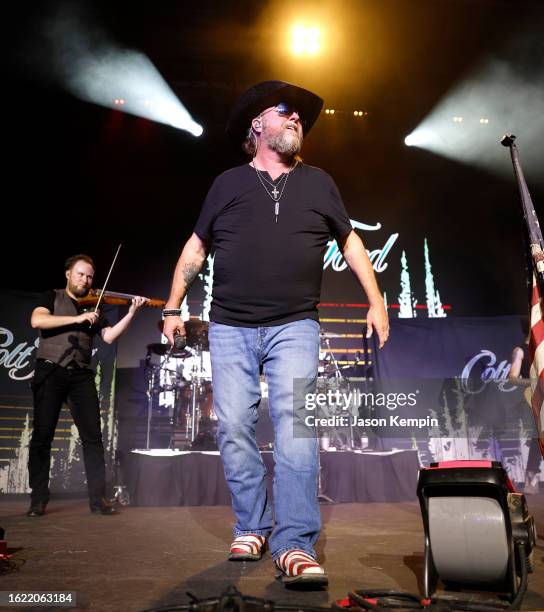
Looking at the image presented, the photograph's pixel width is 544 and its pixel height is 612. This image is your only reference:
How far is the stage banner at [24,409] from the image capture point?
6207 mm

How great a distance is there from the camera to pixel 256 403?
231 centimetres

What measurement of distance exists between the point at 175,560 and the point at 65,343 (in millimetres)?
2479

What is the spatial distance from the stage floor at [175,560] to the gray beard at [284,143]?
1799 millimetres

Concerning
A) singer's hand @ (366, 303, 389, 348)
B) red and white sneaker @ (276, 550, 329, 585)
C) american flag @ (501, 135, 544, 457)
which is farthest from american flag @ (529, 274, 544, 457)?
red and white sneaker @ (276, 550, 329, 585)

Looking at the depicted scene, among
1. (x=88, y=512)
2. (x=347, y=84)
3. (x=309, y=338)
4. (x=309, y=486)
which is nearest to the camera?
(x=309, y=486)

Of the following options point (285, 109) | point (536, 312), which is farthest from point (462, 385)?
point (285, 109)

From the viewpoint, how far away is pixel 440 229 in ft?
31.7

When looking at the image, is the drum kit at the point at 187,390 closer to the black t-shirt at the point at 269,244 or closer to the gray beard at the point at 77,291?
the gray beard at the point at 77,291

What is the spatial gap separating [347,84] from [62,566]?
8831 mm

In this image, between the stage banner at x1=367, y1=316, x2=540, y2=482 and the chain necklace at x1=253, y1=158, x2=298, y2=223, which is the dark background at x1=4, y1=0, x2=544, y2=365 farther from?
the chain necklace at x1=253, y1=158, x2=298, y2=223

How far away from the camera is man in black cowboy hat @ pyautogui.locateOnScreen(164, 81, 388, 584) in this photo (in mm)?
2084

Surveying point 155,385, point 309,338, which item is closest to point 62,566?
point 309,338

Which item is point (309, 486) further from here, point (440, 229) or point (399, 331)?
point (440, 229)

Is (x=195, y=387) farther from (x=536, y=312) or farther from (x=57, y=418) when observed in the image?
(x=536, y=312)
